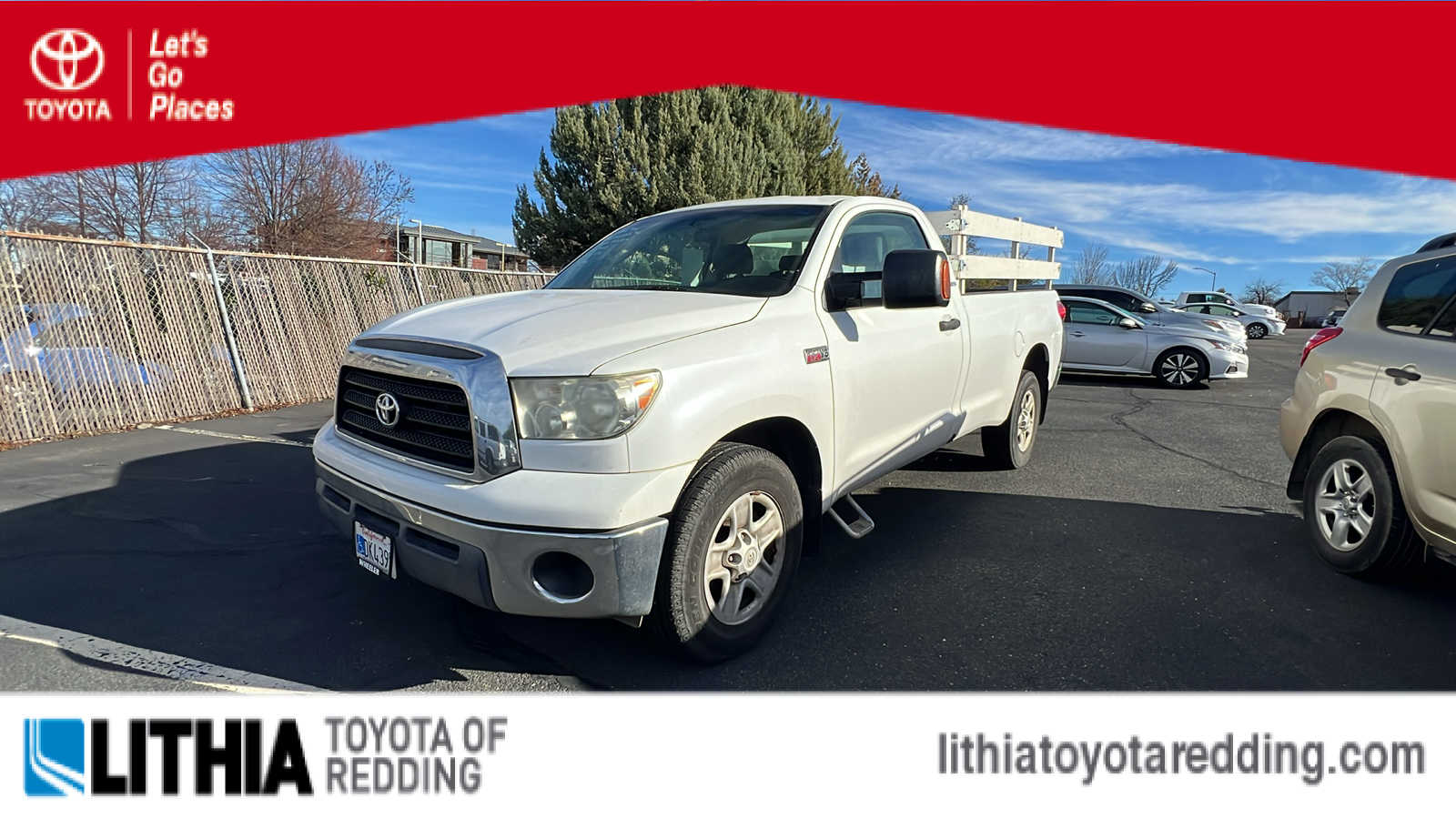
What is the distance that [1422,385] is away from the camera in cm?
338

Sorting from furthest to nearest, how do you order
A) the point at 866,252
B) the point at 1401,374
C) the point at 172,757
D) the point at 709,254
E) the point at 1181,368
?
the point at 1181,368 < the point at 866,252 < the point at 709,254 < the point at 1401,374 < the point at 172,757

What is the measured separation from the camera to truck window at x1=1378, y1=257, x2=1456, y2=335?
3559 millimetres

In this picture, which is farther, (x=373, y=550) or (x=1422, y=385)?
(x=1422, y=385)

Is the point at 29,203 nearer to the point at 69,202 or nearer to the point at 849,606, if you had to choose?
the point at 69,202

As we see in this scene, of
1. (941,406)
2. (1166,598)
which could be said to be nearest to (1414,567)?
(1166,598)

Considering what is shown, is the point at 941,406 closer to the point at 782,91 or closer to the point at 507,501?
the point at 507,501

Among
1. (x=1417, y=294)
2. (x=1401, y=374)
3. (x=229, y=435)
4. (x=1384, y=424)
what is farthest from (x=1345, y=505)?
(x=229, y=435)

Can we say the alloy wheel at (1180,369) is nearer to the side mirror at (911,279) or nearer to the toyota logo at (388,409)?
the side mirror at (911,279)

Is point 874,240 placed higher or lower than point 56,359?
higher

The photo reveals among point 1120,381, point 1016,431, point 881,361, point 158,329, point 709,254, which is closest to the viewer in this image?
point 881,361

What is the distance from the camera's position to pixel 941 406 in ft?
14.5

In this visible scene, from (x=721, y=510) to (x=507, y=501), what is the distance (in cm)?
75

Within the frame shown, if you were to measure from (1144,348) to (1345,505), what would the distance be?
899 cm

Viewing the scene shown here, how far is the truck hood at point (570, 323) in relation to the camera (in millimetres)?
2566
